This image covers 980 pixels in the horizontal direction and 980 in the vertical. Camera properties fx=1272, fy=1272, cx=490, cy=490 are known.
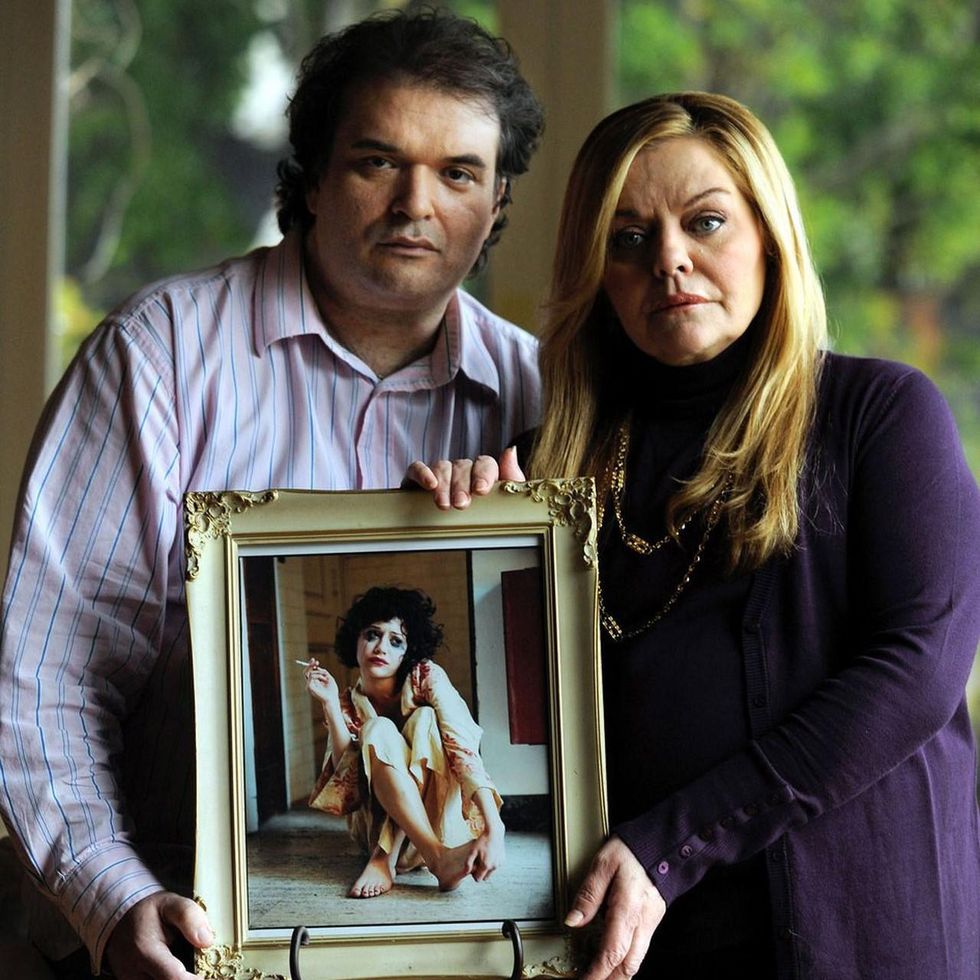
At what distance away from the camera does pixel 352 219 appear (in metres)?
1.54

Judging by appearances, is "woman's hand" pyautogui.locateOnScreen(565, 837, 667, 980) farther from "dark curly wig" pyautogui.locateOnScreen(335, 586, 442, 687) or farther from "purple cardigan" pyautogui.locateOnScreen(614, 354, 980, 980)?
"dark curly wig" pyautogui.locateOnScreen(335, 586, 442, 687)

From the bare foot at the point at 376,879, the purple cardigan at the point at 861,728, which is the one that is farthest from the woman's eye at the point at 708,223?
the bare foot at the point at 376,879

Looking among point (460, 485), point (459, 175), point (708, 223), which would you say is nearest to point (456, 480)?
point (460, 485)

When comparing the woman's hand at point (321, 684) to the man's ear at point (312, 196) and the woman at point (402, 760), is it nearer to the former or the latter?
the woman at point (402, 760)

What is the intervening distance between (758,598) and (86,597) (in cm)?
74

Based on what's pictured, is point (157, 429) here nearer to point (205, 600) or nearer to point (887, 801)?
point (205, 600)

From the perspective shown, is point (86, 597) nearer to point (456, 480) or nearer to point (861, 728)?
point (456, 480)

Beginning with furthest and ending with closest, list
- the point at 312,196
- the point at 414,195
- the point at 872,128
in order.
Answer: the point at 872,128
the point at 312,196
the point at 414,195

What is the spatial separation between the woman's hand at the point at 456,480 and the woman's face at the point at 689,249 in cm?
25

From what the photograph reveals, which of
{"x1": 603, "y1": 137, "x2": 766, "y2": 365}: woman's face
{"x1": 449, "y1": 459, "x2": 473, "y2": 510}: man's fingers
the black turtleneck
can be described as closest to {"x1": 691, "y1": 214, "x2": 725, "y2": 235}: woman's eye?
{"x1": 603, "y1": 137, "x2": 766, "y2": 365}: woman's face

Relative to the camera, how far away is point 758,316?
137 centimetres

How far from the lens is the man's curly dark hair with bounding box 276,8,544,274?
61.1 inches

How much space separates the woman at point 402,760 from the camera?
1.19 metres

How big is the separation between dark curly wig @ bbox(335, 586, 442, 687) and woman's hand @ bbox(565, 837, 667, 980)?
25cm
